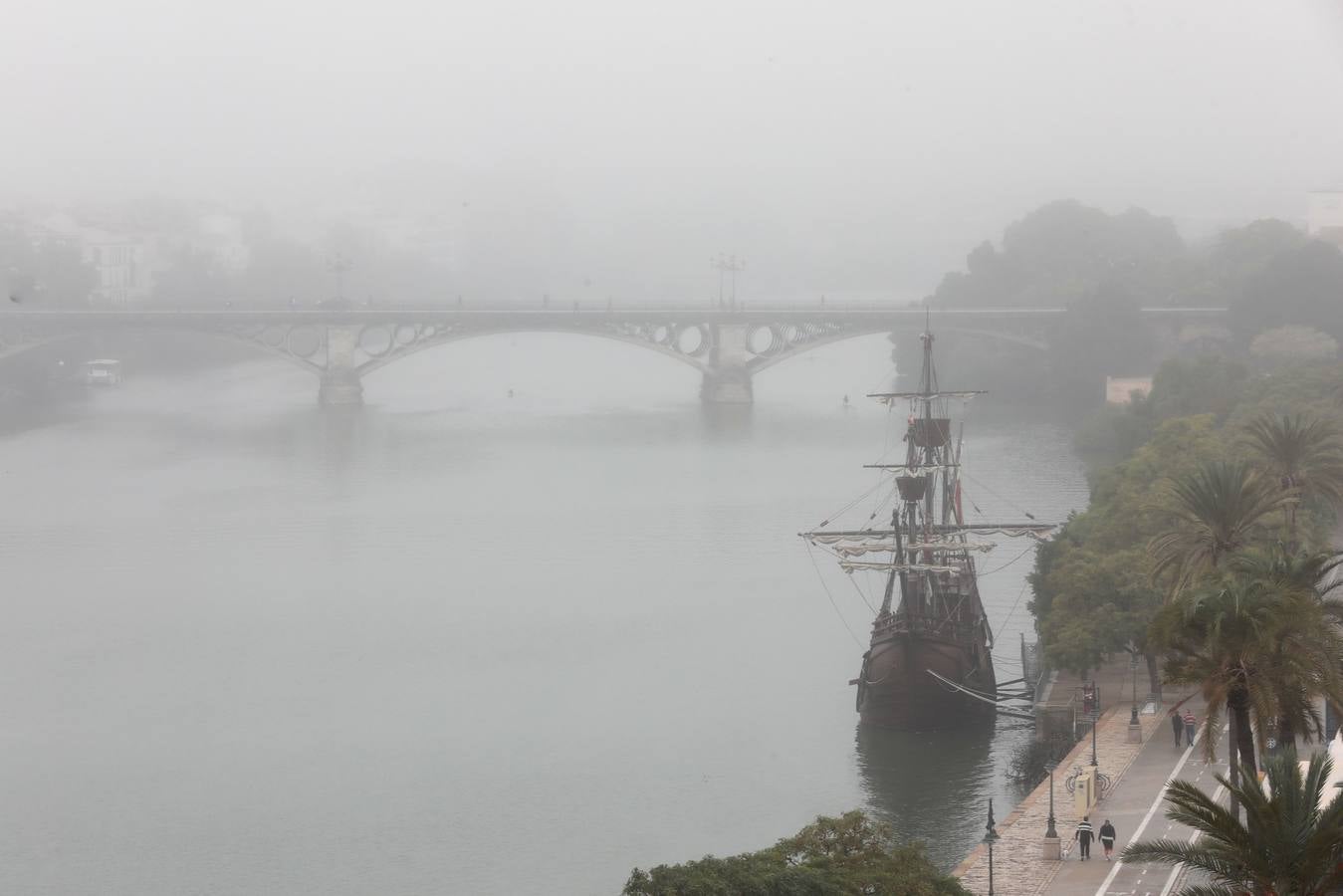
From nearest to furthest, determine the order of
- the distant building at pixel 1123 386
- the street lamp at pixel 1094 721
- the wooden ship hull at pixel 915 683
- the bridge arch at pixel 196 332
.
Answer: the street lamp at pixel 1094 721
the wooden ship hull at pixel 915 683
the distant building at pixel 1123 386
the bridge arch at pixel 196 332

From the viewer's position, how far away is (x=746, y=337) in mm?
132125

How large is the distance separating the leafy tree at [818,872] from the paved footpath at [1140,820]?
4.71 m

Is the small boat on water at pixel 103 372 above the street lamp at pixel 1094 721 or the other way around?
above

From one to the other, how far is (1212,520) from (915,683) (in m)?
10.3

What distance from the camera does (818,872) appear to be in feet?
82.0

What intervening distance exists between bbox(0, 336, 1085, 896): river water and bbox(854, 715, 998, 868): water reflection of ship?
0.40 feet

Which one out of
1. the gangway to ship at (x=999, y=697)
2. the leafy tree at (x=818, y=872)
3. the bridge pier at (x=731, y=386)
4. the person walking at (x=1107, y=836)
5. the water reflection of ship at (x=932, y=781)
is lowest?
the water reflection of ship at (x=932, y=781)

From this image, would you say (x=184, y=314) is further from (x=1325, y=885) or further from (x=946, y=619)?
(x=1325, y=885)

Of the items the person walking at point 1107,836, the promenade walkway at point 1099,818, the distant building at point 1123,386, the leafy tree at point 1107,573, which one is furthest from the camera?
the distant building at point 1123,386

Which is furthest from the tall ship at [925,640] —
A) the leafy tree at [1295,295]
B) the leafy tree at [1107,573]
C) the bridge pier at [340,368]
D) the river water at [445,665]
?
the bridge pier at [340,368]

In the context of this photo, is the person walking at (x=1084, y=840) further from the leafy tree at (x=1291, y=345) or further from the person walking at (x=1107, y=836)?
the leafy tree at (x=1291, y=345)

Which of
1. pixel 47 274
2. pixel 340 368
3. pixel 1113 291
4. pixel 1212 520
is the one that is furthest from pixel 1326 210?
pixel 1212 520

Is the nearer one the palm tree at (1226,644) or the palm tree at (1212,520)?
the palm tree at (1226,644)

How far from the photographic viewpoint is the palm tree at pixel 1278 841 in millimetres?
20703
